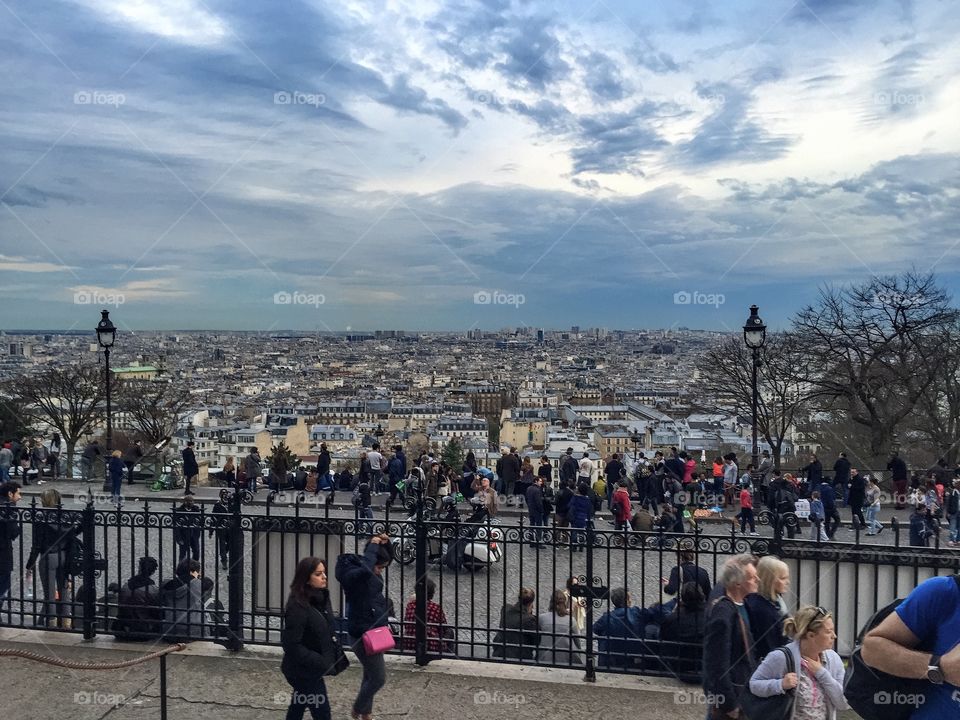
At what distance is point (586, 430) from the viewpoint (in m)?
81.1

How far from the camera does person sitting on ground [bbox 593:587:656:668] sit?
6.38m

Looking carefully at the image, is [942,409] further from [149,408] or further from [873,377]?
[149,408]

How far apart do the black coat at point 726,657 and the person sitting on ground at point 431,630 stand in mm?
2651

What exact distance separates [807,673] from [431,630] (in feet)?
11.7

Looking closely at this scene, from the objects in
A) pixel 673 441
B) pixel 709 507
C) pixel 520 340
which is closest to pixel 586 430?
pixel 673 441

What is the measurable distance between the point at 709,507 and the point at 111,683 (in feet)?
45.8

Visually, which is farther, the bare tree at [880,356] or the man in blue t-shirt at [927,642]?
the bare tree at [880,356]

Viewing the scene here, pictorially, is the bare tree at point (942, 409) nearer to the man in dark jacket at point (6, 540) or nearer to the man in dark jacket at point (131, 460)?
the man in dark jacket at point (131, 460)

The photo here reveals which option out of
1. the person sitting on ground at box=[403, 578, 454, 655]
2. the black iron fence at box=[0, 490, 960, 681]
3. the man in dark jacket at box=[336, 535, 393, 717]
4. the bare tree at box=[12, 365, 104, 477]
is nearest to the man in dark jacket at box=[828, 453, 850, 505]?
the black iron fence at box=[0, 490, 960, 681]

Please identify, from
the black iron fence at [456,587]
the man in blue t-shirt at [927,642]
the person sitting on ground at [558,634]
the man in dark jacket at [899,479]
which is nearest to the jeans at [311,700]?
the black iron fence at [456,587]

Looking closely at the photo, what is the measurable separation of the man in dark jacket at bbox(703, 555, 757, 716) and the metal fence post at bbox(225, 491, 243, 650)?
400 cm

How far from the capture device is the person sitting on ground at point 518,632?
659 centimetres

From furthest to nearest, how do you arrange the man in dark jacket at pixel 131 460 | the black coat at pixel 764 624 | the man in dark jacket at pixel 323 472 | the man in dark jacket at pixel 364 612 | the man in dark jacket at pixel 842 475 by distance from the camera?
the man in dark jacket at pixel 131 460 < the man in dark jacket at pixel 323 472 < the man in dark jacket at pixel 842 475 < the man in dark jacket at pixel 364 612 < the black coat at pixel 764 624

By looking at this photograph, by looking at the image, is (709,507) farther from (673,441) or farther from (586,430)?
(586,430)
